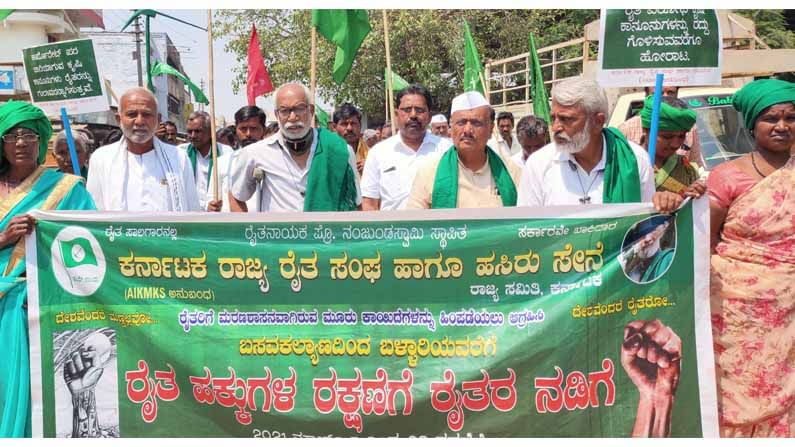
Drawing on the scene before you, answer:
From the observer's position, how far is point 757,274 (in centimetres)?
423

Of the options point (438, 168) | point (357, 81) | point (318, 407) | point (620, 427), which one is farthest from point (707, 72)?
point (357, 81)

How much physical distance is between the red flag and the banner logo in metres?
4.88

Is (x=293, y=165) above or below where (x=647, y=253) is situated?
above

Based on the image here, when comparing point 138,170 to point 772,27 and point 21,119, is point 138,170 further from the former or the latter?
point 772,27

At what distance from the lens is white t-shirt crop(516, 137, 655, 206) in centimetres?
451

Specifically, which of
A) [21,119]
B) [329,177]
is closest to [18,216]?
[21,119]

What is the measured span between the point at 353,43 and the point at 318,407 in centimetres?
326

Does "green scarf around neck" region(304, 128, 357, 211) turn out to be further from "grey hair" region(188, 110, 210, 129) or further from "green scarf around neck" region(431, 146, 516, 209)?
"grey hair" region(188, 110, 210, 129)

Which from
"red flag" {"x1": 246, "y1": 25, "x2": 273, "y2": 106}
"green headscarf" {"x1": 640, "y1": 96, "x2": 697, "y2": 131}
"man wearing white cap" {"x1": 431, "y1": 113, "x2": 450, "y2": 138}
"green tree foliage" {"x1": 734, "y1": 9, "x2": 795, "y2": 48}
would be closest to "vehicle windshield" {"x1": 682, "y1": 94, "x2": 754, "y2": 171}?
"man wearing white cap" {"x1": 431, "y1": 113, "x2": 450, "y2": 138}

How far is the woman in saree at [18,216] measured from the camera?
4.39 meters

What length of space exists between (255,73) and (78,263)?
517 centimetres

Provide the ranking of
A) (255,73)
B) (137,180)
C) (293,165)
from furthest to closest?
(255,73) < (137,180) < (293,165)

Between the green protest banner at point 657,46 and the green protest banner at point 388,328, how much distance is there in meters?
0.88
